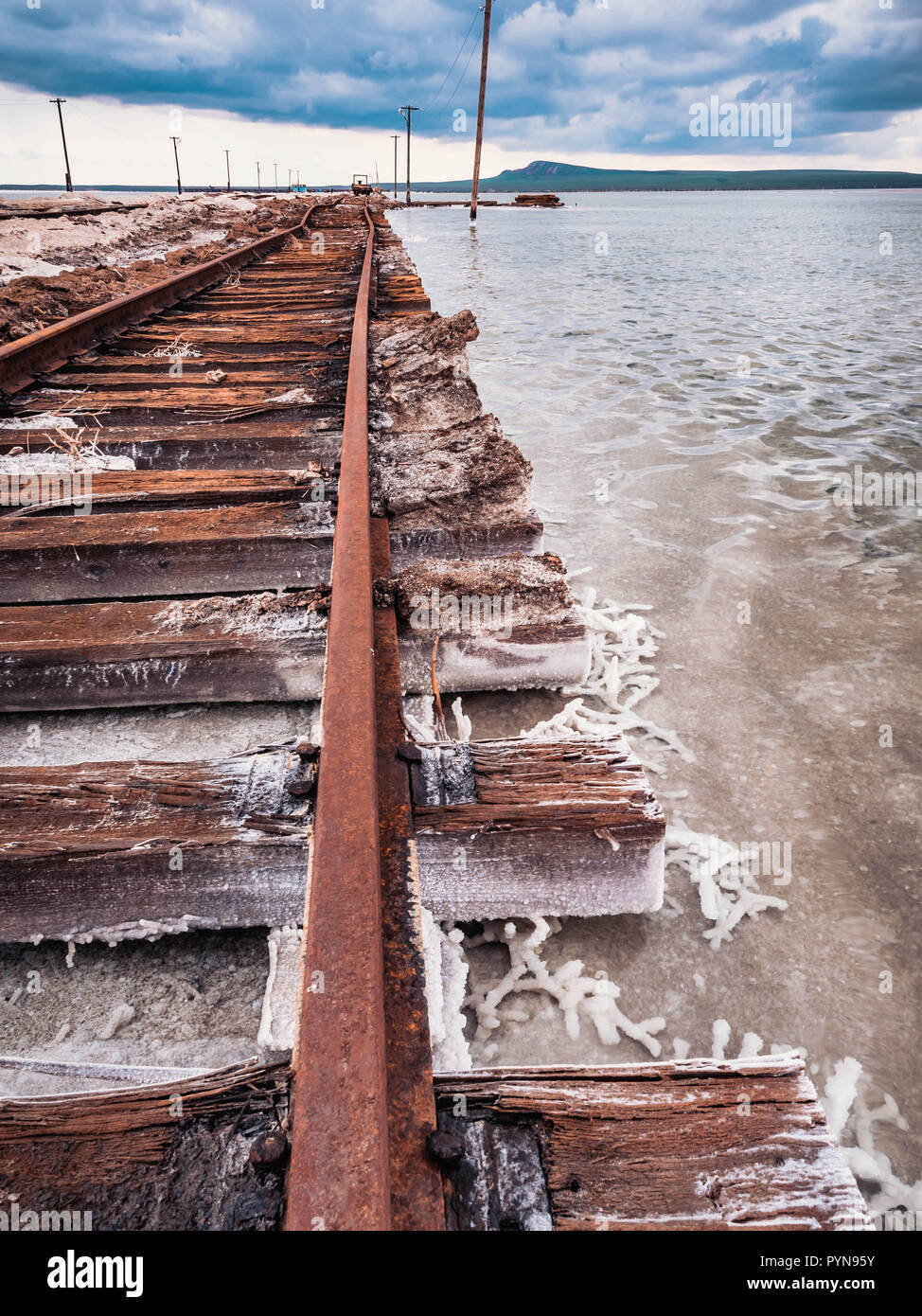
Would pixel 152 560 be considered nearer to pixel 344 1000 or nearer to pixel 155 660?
pixel 155 660

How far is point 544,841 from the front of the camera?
151 centimetres

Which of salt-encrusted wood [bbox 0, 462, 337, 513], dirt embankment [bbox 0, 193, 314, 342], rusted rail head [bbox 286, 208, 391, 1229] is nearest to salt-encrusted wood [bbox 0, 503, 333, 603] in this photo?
salt-encrusted wood [bbox 0, 462, 337, 513]

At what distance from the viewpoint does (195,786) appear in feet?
5.09

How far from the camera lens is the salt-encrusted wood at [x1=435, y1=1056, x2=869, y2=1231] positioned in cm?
94

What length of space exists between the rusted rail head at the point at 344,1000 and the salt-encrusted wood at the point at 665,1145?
0.58 feet

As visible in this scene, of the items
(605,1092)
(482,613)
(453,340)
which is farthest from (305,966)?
(453,340)

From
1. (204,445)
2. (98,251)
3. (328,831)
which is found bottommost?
(328,831)

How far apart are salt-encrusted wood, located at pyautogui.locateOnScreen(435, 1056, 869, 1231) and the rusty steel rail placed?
8cm

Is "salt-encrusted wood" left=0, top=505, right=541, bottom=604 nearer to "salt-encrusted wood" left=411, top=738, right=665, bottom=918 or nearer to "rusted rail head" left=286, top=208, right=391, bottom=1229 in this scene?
"rusted rail head" left=286, top=208, right=391, bottom=1229

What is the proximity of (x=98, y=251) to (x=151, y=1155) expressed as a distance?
50.8 feet

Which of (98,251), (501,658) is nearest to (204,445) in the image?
(501,658)

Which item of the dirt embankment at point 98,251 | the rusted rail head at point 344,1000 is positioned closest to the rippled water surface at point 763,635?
the rusted rail head at point 344,1000

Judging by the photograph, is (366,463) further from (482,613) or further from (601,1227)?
(601,1227)

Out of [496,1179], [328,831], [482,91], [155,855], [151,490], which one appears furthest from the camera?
[482,91]
